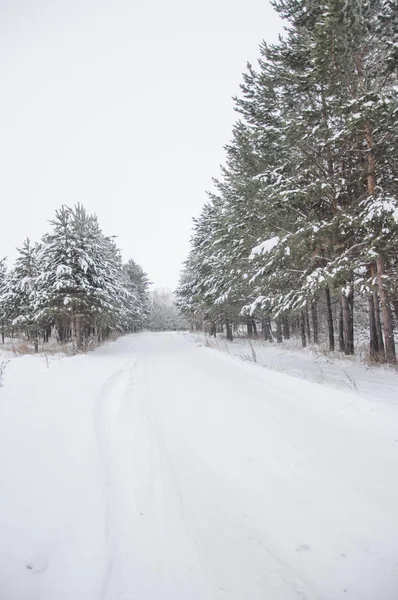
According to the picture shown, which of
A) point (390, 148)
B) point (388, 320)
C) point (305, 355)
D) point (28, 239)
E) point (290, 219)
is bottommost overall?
point (305, 355)

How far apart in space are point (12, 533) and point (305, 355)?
36.5 ft

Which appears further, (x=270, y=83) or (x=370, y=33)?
(x=270, y=83)

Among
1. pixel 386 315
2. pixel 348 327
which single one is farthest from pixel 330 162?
pixel 348 327

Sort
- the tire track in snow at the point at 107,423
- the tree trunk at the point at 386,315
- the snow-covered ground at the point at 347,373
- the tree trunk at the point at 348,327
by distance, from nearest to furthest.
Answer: the tire track in snow at the point at 107,423, the snow-covered ground at the point at 347,373, the tree trunk at the point at 386,315, the tree trunk at the point at 348,327

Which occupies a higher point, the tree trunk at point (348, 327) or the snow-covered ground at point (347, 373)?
the tree trunk at point (348, 327)

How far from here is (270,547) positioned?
2.05 meters

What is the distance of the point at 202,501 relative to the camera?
102 inches

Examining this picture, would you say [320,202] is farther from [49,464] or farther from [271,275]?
[49,464]

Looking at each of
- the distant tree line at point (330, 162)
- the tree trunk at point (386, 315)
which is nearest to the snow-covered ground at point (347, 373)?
the tree trunk at point (386, 315)

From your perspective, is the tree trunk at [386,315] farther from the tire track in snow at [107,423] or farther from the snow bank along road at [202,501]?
the tire track in snow at [107,423]

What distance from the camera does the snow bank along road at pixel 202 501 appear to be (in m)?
1.82

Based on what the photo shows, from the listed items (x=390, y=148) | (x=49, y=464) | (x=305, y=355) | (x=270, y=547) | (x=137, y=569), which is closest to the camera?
(x=137, y=569)

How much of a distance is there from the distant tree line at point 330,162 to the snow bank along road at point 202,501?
4325 mm

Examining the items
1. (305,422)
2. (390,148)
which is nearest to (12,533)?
(305,422)
